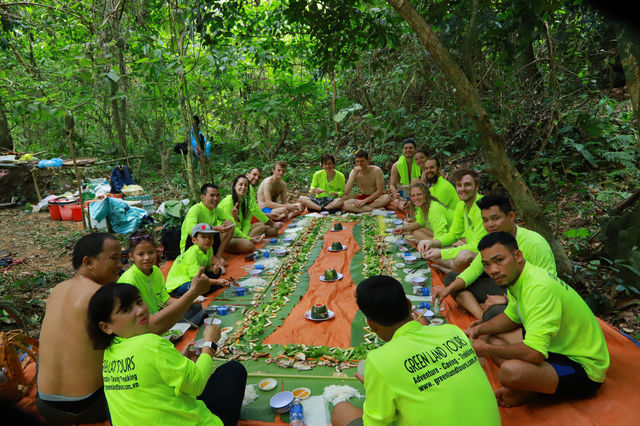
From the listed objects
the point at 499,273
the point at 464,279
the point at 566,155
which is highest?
the point at 566,155

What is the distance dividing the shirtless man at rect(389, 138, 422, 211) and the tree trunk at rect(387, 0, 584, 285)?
2.96 meters

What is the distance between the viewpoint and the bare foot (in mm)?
2346

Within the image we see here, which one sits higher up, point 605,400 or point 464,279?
point 464,279

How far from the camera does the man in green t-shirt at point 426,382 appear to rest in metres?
1.59

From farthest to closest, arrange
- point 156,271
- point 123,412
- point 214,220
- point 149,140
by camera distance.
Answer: point 149,140
point 214,220
point 156,271
point 123,412

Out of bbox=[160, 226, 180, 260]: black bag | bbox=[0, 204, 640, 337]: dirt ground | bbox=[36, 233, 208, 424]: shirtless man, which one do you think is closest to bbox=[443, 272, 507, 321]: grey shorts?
bbox=[0, 204, 640, 337]: dirt ground

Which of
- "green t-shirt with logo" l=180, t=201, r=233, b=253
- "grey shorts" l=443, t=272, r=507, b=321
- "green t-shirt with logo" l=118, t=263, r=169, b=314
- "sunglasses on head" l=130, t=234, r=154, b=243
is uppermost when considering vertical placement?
"sunglasses on head" l=130, t=234, r=154, b=243

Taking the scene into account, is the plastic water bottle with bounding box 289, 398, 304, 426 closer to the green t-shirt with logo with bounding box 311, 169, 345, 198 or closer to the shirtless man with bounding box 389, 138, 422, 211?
the shirtless man with bounding box 389, 138, 422, 211

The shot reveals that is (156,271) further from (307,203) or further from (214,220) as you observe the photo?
(307,203)

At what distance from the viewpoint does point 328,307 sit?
373 cm

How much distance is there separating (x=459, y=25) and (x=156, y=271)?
4486mm

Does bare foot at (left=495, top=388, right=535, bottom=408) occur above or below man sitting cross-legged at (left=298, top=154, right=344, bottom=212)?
below

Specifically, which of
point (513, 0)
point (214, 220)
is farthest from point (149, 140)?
point (513, 0)

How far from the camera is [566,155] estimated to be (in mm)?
6891
